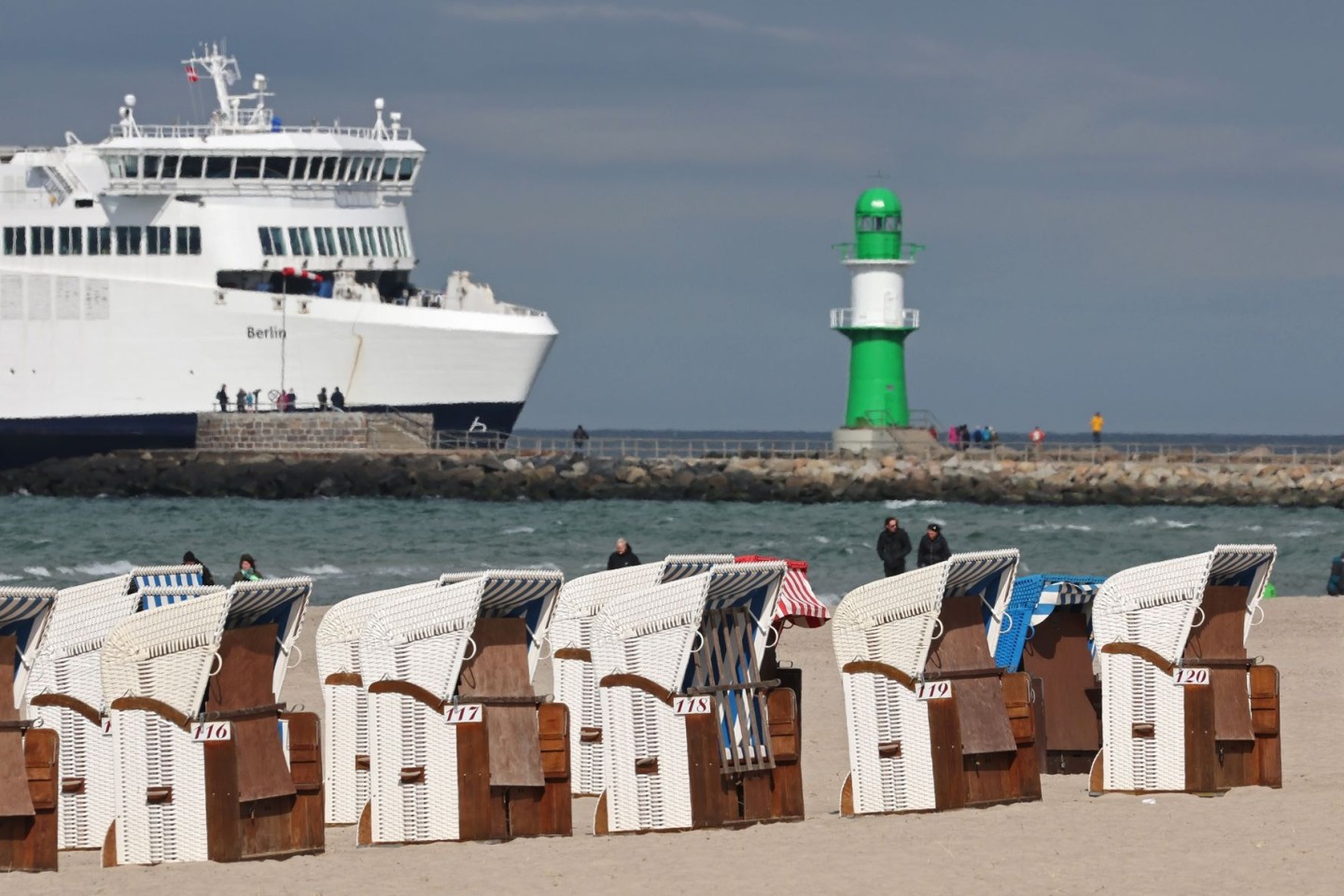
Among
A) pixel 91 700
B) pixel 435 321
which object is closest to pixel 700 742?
pixel 91 700

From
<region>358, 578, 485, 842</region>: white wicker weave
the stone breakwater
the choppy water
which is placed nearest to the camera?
<region>358, 578, 485, 842</region>: white wicker weave

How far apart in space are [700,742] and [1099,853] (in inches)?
67.8

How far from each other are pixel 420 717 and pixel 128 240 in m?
37.4

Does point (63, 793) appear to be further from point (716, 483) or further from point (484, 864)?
point (716, 483)

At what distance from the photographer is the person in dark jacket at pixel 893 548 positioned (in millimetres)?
18906

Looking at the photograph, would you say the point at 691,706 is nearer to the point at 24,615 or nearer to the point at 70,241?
the point at 24,615

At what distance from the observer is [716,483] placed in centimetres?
4622

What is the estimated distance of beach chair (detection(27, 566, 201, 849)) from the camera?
971 cm

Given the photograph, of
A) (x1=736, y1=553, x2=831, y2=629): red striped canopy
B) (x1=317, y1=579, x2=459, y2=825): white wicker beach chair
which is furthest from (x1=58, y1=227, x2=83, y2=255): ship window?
(x1=317, y1=579, x2=459, y2=825): white wicker beach chair

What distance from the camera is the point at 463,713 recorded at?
9469 millimetres

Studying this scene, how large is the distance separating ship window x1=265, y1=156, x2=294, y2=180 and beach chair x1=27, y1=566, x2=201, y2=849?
3653 centimetres

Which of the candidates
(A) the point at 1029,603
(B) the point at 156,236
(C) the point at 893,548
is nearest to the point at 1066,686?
(A) the point at 1029,603

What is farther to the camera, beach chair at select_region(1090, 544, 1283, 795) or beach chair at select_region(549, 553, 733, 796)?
beach chair at select_region(549, 553, 733, 796)

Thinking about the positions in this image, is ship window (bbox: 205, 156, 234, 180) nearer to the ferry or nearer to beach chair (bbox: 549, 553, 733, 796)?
the ferry
